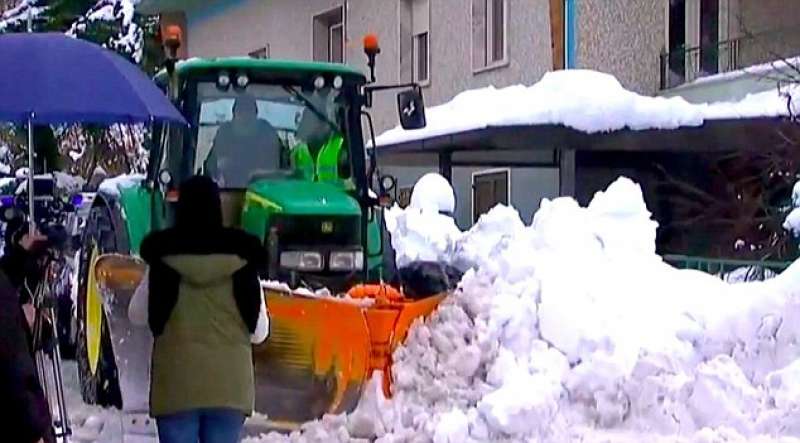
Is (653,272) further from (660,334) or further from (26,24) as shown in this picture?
(26,24)

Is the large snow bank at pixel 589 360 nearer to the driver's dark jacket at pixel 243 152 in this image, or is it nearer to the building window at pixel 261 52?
the driver's dark jacket at pixel 243 152

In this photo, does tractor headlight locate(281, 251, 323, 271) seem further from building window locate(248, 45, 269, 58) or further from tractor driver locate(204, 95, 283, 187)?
building window locate(248, 45, 269, 58)

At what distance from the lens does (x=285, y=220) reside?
9273 millimetres

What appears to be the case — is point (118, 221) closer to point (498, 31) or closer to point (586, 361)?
point (586, 361)

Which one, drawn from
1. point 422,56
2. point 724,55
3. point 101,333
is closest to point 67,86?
point 101,333

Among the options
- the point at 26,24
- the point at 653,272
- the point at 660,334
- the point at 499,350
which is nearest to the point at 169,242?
the point at 499,350

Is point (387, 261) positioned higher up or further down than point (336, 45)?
further down

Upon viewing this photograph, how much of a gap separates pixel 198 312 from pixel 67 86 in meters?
1.62

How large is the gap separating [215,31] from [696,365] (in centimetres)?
1961

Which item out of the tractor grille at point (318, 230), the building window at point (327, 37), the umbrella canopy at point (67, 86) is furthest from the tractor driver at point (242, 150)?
the building window at point (327, 37)

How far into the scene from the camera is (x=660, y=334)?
9305mm

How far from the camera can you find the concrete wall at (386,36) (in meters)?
18.1

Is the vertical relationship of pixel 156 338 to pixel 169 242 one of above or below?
below

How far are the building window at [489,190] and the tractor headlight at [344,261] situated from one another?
390 inches
